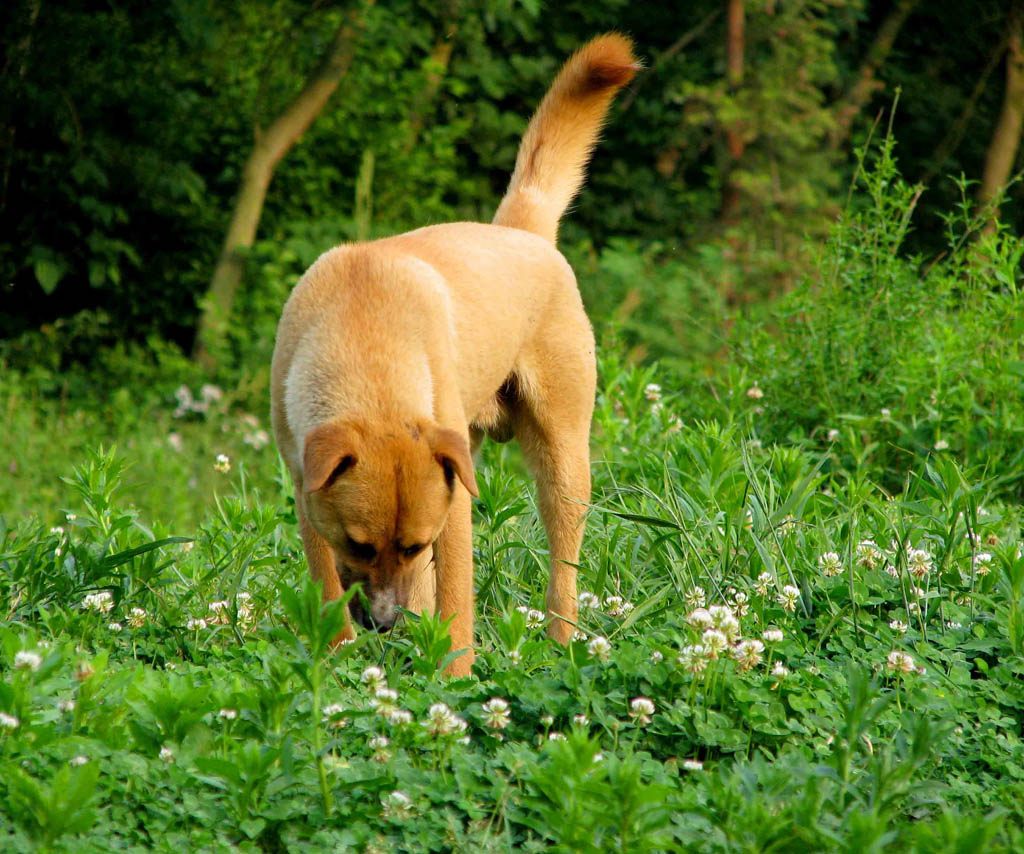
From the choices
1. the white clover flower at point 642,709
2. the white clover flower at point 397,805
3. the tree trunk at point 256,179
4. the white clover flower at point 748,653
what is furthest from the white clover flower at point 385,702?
the tree trunk at point 256,179

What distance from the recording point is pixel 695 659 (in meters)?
3.09

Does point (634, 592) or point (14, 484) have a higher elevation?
point (634, 592)

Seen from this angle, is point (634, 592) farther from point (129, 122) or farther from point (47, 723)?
point (129, 122)

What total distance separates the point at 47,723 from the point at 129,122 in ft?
27.8

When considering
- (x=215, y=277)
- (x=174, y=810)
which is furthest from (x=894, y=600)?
(x=215, y=277)

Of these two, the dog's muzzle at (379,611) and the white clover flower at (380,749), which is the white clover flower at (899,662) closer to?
the white clover flower at (380,749)

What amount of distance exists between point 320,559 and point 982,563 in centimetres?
218

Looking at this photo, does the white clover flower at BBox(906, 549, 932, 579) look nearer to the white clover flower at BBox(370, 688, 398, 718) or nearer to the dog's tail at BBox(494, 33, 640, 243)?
the white clover flower at BBox(370, 688, 398, 718)

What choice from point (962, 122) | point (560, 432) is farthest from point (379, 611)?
point (962, 122)

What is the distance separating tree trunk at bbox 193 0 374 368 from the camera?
33.0ft

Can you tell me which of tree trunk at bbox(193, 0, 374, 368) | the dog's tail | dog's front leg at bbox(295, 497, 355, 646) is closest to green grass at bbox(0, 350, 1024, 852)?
dog's front leg at bbox(295, 497, 355, 646)

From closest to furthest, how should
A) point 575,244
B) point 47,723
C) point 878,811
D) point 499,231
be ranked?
point 878,811
point 47,723
point 499,231
point 575,244

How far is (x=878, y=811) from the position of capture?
2584mm

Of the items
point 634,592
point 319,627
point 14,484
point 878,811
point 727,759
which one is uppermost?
point 319,627
